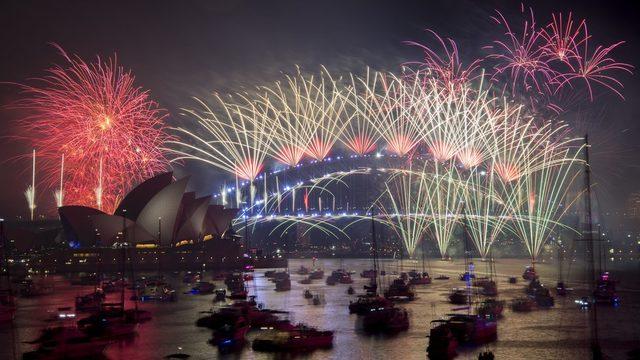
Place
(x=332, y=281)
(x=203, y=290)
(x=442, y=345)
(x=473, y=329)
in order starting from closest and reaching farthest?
(x=442, y=345) → (x=473, y=329) → (x=203, y=290) → (x=332, y=281)

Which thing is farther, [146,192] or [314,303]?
[146,192]

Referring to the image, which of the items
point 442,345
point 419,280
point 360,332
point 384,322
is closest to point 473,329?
point 442,345

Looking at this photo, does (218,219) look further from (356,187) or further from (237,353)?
(237,353)

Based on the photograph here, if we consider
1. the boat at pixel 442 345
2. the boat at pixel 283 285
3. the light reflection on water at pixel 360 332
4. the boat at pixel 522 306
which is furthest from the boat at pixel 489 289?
the boat at pixel 442 345

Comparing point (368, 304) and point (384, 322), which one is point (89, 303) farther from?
point (384, 322)

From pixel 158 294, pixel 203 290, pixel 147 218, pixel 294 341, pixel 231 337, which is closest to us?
pixel 294 341

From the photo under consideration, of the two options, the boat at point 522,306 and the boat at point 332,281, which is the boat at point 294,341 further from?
the boat at point 332,281

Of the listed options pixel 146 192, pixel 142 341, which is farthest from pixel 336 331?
pixel 146 192
